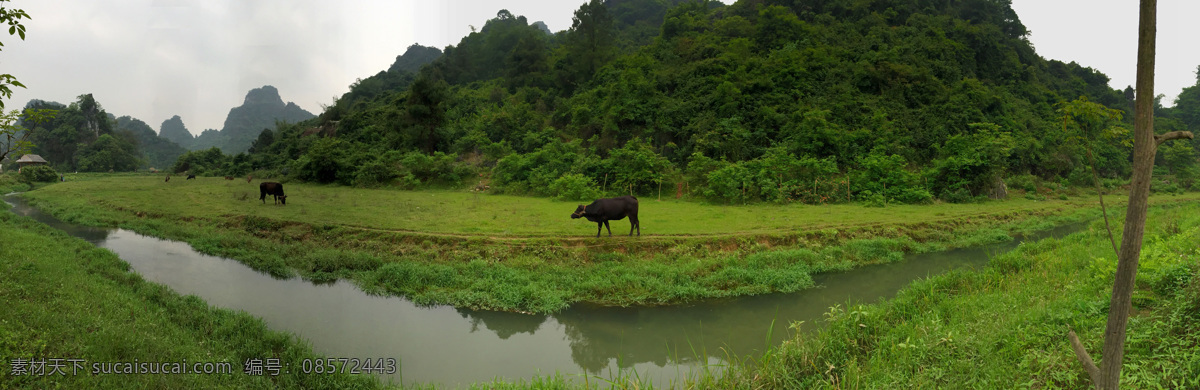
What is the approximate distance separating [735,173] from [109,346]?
63.4ft

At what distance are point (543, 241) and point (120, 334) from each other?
24.2 ft

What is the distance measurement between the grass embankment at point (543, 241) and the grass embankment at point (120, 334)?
2.75 m

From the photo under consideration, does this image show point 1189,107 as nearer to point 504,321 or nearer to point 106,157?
point 504,321

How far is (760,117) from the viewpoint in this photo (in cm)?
2680

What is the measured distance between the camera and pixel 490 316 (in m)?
8.00

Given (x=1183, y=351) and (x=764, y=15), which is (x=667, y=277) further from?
(x=764, y=15)

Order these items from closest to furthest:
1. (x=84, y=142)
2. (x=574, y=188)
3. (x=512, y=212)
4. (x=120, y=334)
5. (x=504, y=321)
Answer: (x=120, y=334), (x=504, y=321), (x=512, y=212), (x=574, y=188), (x=84, y=142)

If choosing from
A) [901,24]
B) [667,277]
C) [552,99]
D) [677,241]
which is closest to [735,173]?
[677,241]

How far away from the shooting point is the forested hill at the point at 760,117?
71.6ft

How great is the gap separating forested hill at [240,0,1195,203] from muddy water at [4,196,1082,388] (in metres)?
12.0

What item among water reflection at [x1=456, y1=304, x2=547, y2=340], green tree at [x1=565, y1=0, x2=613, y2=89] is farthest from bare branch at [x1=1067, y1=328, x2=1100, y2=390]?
green tree at [x1=565, y1=0, x2=613, y2=89]

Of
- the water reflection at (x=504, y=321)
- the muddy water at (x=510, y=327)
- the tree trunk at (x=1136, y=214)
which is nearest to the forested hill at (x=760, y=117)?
the muddy water at (x=510, y=327)

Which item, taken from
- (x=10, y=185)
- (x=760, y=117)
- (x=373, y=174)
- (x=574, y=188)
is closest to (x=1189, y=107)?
(x=760, y=117)

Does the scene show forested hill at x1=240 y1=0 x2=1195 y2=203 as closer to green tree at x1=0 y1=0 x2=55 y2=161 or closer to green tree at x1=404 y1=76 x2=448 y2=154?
green tree at x1=404 y1=76 x2=448 y2=154
